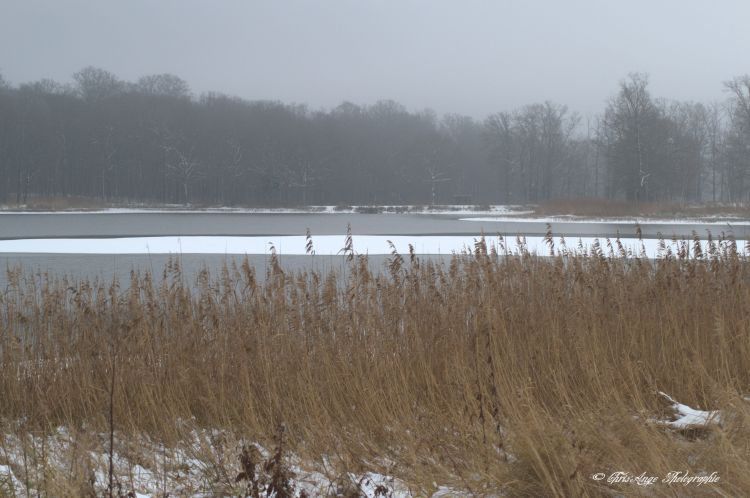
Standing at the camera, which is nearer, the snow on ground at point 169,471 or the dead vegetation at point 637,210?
the snow on ground at point 169,471

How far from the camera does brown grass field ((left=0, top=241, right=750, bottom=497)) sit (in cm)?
363

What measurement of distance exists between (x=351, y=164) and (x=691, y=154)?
4367 cm

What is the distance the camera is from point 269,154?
3413 inches

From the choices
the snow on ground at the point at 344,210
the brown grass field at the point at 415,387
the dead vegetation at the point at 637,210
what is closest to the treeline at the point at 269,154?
the snow on ground at the point at 344,210

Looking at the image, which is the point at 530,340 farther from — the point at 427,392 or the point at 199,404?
the point at 199,404

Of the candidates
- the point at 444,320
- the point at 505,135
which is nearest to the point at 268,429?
the point at 444,320

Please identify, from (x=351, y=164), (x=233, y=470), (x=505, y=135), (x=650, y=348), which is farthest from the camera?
(x=351, y=164)

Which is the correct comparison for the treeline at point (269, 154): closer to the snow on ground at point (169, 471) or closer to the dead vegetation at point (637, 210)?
the dead vegetation at point (637, 210)

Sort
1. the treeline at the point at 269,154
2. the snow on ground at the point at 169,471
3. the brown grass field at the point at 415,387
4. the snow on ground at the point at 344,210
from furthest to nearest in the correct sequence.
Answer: the treeline at the point at 269,154 < the snow on ground at the point at 344,210 < the brown grass field at the point at 415,387 < the snow on ground at the point at 169,471

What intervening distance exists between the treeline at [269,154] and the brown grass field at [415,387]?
209 feet

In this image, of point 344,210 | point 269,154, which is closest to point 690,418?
point 344,210

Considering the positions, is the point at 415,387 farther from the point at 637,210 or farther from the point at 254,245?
the point at 637,210

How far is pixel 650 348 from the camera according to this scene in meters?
5.68

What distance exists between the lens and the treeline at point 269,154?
7775 centimetres
